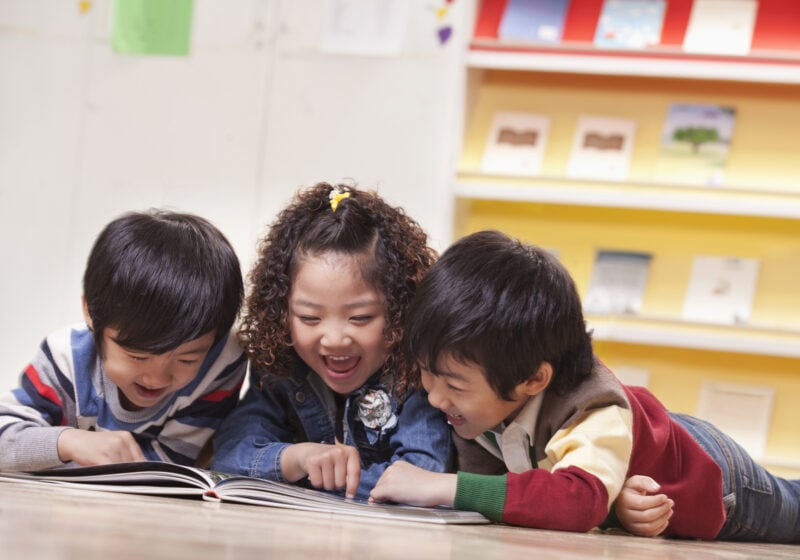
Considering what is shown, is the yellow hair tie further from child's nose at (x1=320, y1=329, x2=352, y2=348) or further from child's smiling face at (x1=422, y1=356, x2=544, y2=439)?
child's smiling face at (x1=422, y1=356, x2=544, y2=439)

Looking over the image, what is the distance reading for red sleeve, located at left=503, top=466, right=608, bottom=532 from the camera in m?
1.21

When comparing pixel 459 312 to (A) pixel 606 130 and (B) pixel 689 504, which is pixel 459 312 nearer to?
(B) pixel 689 504

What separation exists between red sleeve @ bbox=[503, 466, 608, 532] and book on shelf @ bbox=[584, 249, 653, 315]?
5.59ft

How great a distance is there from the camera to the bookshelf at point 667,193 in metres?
2.78

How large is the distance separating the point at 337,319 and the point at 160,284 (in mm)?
263

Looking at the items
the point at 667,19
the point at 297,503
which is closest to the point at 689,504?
the point at 297,503

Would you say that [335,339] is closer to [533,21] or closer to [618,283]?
[618,283]

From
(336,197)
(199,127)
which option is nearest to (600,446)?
(336,197)

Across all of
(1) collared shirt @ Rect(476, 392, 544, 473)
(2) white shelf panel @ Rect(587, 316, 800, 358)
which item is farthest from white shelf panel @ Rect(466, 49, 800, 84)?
(1) collared shirt @ Rect(476, 392, 544, 473)

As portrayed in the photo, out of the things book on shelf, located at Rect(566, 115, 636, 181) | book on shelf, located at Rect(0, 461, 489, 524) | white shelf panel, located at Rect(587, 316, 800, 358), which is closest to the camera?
book on shelf, located at Rect(0, 461, 489, 524)

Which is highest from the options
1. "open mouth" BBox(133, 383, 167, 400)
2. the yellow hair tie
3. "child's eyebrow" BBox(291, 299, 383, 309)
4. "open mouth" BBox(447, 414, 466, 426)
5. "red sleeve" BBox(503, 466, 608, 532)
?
the yellow hair tie

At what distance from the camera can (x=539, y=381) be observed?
1369 mm

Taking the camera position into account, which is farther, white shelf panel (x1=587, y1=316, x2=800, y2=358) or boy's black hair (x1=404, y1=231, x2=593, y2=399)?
white shelf panel (x1=587, y1=316, x2=800, y2=358)

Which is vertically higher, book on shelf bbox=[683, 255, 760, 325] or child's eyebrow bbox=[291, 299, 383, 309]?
child's eyebrow bbox=[291, 299, 383, 309]
